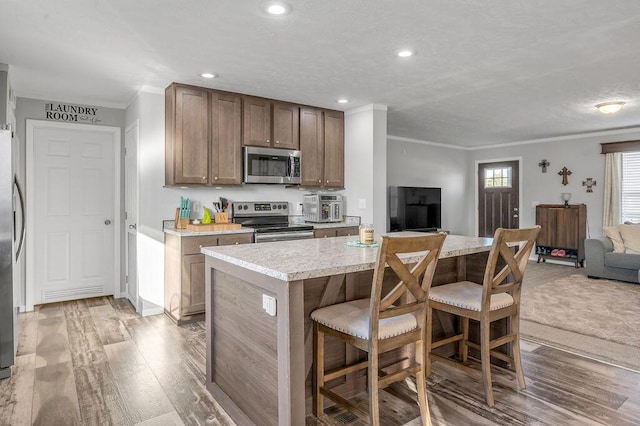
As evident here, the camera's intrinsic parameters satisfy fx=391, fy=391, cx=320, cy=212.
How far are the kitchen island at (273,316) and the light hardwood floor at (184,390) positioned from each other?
0.27 meters

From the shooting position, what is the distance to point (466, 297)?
2.34 m

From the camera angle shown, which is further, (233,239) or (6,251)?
(233,239)

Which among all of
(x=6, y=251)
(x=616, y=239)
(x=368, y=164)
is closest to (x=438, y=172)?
(x=616, y=239)

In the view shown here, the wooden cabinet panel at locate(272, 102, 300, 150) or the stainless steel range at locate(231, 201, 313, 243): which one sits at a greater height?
the wooden cabinet panel at locate(272, 102, 300, 150)

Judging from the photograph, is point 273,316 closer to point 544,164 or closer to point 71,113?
point 71,113

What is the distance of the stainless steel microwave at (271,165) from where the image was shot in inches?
177

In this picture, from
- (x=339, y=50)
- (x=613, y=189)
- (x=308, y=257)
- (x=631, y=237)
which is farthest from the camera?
(x=613, y=189)

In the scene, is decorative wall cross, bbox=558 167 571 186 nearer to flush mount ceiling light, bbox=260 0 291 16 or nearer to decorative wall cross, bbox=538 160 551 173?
decorative wall cross, bbox=538 160 551 173

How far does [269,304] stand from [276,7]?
1.82m

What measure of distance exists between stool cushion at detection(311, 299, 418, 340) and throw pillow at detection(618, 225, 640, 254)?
540 centimetres

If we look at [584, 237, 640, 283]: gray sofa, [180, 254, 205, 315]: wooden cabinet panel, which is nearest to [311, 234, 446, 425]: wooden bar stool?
[180, 254, 205, 315]: wooden cabinet panel

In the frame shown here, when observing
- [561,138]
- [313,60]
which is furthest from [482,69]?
[561,138]

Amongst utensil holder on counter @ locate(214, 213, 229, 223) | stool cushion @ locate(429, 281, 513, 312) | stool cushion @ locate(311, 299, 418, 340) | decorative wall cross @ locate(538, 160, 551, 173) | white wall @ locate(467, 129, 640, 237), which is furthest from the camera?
decorative wall cross @ locate(538, 160, 551, 173)

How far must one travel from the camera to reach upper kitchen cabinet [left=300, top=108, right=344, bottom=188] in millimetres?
4961
